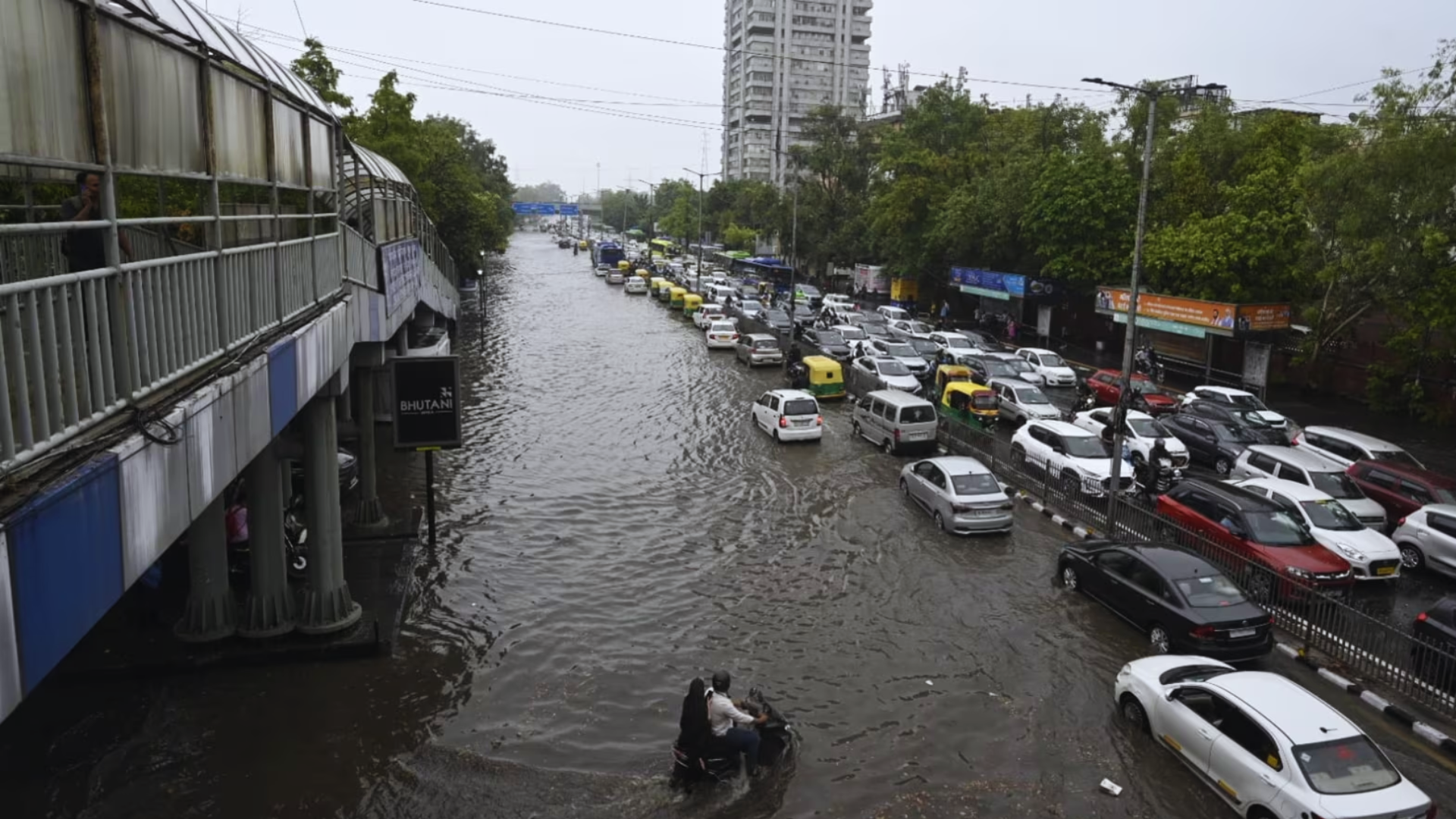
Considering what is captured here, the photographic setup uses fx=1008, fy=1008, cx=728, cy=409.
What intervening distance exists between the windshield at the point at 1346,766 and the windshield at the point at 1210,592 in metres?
3.85

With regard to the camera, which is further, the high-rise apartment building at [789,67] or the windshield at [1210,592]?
the high-rise apartment building at [789,67]

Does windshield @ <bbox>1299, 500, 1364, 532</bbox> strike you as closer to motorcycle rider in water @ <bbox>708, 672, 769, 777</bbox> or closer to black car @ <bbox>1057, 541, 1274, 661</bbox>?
black car @ <bbox>1057, 541, 1274, 661</bbox>

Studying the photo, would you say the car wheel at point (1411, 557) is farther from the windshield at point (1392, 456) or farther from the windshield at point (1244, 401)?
the windshield at point (1244, 401)

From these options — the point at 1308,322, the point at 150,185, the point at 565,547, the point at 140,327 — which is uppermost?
the point at 150,185

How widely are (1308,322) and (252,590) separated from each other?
109ft

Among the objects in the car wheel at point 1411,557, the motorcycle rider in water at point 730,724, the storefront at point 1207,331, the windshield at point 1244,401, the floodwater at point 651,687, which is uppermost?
the storefront at point 1207,331

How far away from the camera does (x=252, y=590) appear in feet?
41.9

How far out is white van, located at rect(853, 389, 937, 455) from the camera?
2484 centimetres

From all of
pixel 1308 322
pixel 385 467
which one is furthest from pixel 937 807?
pixel 1308 322

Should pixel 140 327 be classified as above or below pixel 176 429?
above

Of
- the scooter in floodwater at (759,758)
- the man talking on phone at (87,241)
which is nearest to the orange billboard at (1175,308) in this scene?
the scooter in floodwater at (759,758)

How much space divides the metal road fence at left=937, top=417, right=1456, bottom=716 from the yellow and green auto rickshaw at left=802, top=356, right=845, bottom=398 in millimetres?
12818

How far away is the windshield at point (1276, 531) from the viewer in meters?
15.9

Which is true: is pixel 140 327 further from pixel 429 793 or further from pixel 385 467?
pixel 385 467
